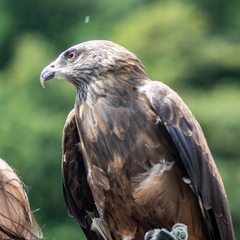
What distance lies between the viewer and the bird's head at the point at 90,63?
6.18 metres

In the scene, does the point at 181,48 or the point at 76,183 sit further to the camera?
the point at 181,48

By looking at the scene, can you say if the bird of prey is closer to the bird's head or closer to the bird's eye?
the bird's head

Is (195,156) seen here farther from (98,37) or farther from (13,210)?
(98,37)

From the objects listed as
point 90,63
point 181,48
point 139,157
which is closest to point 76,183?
point 139,157

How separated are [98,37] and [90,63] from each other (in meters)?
7.39

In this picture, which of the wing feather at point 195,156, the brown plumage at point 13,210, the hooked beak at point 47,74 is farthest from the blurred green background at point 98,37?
the brown plumage at point 13,210

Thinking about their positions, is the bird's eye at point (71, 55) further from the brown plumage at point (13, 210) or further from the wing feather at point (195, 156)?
the brown plumage at point (13, 210)

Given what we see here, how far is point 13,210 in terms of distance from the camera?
14.3ft

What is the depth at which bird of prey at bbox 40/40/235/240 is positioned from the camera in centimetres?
591

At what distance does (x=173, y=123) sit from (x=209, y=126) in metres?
5.75

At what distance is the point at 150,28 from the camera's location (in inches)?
543

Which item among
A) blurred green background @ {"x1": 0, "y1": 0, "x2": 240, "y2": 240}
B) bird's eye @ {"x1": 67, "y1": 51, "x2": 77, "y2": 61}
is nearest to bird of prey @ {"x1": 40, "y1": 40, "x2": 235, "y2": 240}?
bird's eye @ {"x1": 67, "y1": 51, "x2": 77, "y2": 61}

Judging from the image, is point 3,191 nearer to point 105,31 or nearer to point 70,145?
point 70,145

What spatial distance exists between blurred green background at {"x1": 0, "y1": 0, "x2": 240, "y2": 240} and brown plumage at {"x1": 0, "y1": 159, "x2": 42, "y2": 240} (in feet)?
20.0
